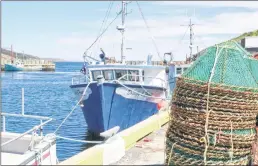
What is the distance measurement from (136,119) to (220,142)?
1207 centimetres

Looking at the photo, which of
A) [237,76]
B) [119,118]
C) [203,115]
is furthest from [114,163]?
[119,118]

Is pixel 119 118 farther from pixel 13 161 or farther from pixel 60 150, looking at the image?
pixel 13 161

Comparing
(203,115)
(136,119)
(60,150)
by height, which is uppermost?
(203,115)

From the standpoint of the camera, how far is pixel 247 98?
16.3 feet

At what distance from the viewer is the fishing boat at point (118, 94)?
1584 cm

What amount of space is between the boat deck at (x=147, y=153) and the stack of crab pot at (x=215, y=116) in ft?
4.69

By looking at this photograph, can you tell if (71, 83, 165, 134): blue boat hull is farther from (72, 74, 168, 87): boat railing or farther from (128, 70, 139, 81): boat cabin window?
(128, 70, 139, 81): boat cabin window

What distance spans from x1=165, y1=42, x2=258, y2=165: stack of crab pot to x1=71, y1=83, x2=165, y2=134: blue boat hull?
10.6 metres

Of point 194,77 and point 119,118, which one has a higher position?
point 194,77

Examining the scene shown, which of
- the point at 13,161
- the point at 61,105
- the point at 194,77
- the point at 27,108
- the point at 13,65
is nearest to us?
the point at 194,77

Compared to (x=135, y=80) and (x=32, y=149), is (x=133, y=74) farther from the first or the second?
(x=32, y=149)

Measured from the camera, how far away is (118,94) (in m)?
16.0

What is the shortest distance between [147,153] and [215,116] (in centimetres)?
260

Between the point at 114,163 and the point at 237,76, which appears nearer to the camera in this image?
the point at 237,76
